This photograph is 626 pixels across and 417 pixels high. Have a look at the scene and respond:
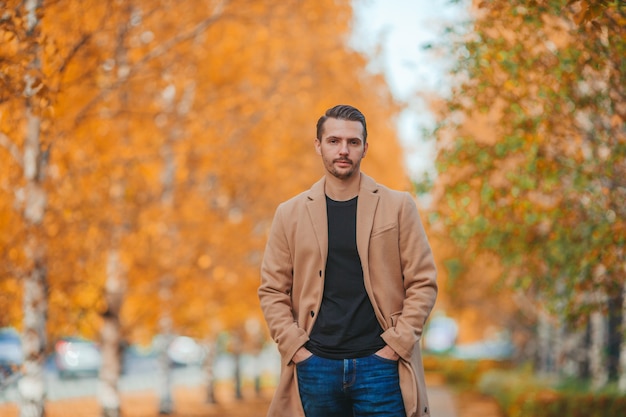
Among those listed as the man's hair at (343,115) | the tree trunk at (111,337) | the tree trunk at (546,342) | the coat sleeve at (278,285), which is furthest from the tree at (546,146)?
→ the tree trunk at (546,342)

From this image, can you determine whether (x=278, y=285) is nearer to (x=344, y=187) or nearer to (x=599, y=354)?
(x=344, y=187)

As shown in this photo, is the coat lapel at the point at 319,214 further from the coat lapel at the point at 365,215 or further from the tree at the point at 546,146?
the tree at the point at 546,146

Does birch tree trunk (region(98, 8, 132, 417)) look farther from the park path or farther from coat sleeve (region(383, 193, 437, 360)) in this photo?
coat sleeve (region(383, 193, 437, 360))

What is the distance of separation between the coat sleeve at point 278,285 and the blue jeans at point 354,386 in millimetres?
149

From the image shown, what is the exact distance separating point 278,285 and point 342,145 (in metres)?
0.67

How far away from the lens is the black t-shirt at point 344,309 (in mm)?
3766

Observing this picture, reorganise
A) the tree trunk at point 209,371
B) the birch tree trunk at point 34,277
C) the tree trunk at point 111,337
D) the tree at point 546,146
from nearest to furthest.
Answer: the tree at point 546,146 → the birch tree trunk at point 34,277 → the tree trunk at point 111,337 → the tree trunk at point 209,371

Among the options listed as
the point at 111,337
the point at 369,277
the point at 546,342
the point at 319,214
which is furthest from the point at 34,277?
the point at 546,342

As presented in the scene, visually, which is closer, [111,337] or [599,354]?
[111,337]

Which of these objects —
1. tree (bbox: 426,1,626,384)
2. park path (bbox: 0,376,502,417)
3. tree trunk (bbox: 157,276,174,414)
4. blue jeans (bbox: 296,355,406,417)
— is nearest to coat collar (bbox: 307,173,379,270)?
blue jeans (bbox: 296,355,406,417)

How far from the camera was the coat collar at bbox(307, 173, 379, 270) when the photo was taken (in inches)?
151

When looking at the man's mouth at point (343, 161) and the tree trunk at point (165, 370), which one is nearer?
the man's mouth at point (343, 161)

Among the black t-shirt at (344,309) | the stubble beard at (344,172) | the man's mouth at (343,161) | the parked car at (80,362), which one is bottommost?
the parked car at (80,362)

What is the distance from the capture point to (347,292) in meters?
3.84
